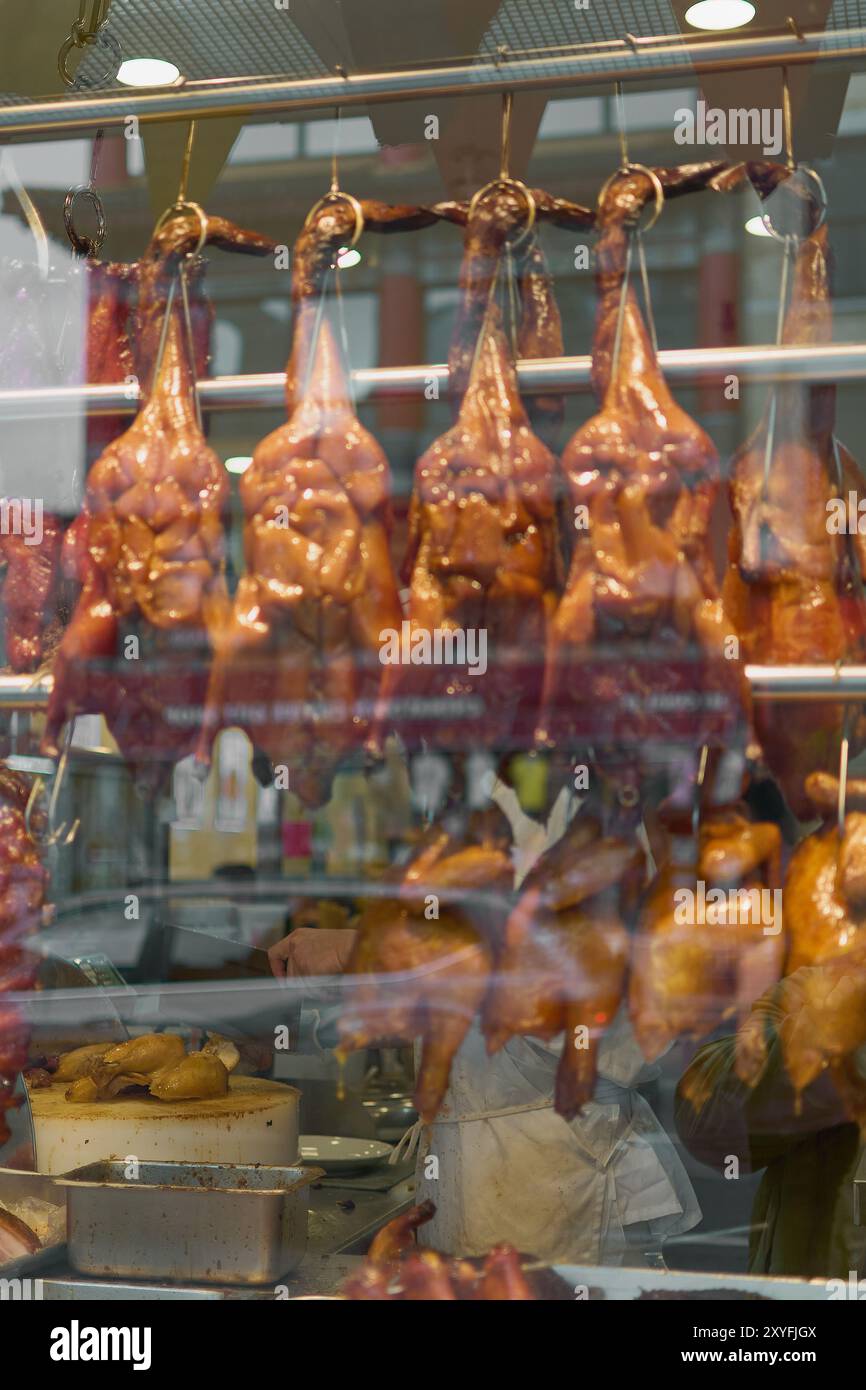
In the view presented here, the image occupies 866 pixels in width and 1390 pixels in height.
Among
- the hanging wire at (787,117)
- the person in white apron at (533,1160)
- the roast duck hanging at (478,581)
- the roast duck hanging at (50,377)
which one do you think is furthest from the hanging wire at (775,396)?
the roast duck hanging at (50,377)

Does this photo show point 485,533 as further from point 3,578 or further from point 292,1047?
point 292,1047

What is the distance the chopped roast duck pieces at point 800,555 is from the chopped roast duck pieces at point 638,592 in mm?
160

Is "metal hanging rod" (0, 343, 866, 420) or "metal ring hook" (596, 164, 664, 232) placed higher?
"metal ring hook" (596, 164, 664, 232)

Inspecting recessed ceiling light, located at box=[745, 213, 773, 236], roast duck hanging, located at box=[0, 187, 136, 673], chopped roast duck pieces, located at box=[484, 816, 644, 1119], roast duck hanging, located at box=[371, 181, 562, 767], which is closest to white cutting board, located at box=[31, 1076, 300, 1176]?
chopped roast duck pieces, located at box=[484, 816, 644, 1119]

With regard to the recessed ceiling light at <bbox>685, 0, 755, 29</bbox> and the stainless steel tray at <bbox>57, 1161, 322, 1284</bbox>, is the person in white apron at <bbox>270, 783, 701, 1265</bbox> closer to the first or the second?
the stainless steel tray at <bbox>57, 1161, 322, 1284</bbox>

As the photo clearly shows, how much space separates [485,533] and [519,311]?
49 centimetres

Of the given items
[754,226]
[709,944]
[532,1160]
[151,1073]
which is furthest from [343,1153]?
[754,226]

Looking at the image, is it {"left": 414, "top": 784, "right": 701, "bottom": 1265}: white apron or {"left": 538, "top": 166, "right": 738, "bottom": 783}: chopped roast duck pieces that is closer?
{"left": 538, "top": 166, "right": 738, "bottom": 783}: chopped roast duck pieces

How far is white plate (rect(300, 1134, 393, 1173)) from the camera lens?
310 cm

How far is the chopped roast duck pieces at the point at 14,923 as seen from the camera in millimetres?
2521

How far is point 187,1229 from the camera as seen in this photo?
2.28 m

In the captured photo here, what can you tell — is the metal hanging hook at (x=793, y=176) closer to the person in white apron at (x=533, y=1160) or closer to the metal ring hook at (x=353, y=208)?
the metal ring hook at (x=353, y=208)

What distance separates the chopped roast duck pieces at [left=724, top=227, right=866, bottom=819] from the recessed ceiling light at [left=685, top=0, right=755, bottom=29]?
0.61 meters
